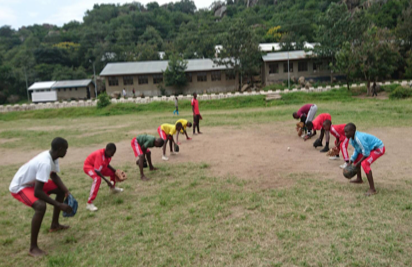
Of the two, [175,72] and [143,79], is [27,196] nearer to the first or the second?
[175,72]

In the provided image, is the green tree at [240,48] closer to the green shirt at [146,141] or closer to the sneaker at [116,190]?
the green shirt at [146,141]

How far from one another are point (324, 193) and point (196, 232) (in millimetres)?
2816

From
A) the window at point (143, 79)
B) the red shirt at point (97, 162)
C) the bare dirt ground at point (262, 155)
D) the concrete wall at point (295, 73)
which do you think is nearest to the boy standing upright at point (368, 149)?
the bare dirt ground at point (262, 155)

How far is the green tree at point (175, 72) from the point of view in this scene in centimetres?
3803

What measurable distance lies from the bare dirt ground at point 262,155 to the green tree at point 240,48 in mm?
23193

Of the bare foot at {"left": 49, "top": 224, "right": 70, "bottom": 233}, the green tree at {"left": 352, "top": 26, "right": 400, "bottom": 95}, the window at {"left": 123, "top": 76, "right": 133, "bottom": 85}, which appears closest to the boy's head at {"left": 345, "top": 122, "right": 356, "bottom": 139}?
the bare foot at {"left": 49, "top": 224, "right": 70, "bottom": 233}

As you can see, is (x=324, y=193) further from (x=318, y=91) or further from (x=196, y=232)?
(x=318, y=91)

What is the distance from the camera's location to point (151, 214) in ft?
18.7

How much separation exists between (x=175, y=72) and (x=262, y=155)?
30285 mm

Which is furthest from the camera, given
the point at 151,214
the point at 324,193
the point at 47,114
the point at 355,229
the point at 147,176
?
the point at 47,114

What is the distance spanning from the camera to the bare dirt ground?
7.57 m

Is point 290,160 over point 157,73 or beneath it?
beneath

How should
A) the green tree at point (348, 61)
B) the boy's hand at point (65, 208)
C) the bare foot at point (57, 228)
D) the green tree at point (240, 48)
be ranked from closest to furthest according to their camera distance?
the boy's hand at point (65, 208) → the bare foot at point (57, 228) → the green tree at point (348, 61) → the green tree at point (240, 48)

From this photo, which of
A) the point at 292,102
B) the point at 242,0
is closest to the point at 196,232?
the point at 292,102
